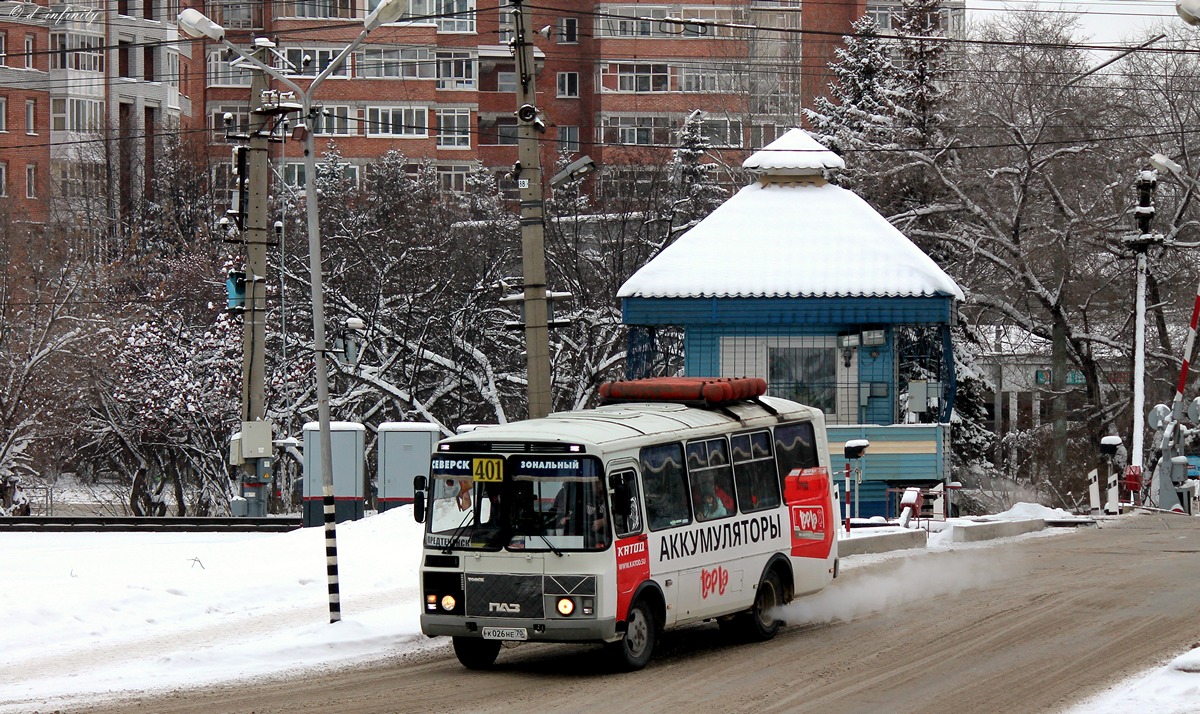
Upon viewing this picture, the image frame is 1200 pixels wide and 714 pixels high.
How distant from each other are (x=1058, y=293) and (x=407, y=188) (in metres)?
24.6

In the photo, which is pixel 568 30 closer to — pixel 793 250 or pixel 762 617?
pixel 793 250

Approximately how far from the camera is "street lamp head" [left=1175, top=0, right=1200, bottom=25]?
57.2ft

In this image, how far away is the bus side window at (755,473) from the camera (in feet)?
55.8

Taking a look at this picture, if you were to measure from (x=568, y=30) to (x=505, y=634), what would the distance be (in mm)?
82984

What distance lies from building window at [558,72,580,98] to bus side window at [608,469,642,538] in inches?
3195

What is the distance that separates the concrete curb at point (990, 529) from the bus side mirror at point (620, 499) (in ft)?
40.8

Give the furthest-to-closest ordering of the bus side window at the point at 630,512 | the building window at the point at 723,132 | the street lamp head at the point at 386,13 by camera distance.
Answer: the building window at the point at 723,132 < the street lamp head at the point at 386,13 < the bus side window at the point at 630,512

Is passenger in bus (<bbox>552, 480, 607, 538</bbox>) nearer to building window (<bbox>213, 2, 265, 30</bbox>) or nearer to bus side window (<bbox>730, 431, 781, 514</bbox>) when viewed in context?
bus side window (<bbox>730, 431, 781, 514</bbox>)

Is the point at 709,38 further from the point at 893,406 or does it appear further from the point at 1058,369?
the point at 893,406

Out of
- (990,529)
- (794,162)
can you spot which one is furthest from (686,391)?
(794,162)

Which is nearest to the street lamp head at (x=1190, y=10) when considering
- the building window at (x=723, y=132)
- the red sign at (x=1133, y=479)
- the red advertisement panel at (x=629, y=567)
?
the red advertisement panel at (x=629, y=567)

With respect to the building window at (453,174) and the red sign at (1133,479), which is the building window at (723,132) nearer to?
the building window at (453,174)

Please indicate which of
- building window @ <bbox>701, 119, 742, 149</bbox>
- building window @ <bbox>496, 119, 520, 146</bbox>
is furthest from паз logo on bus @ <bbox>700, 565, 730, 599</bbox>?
building window @ <bbox>496, 119, 520, 146</bbox>

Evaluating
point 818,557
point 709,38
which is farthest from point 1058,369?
point 709,38
